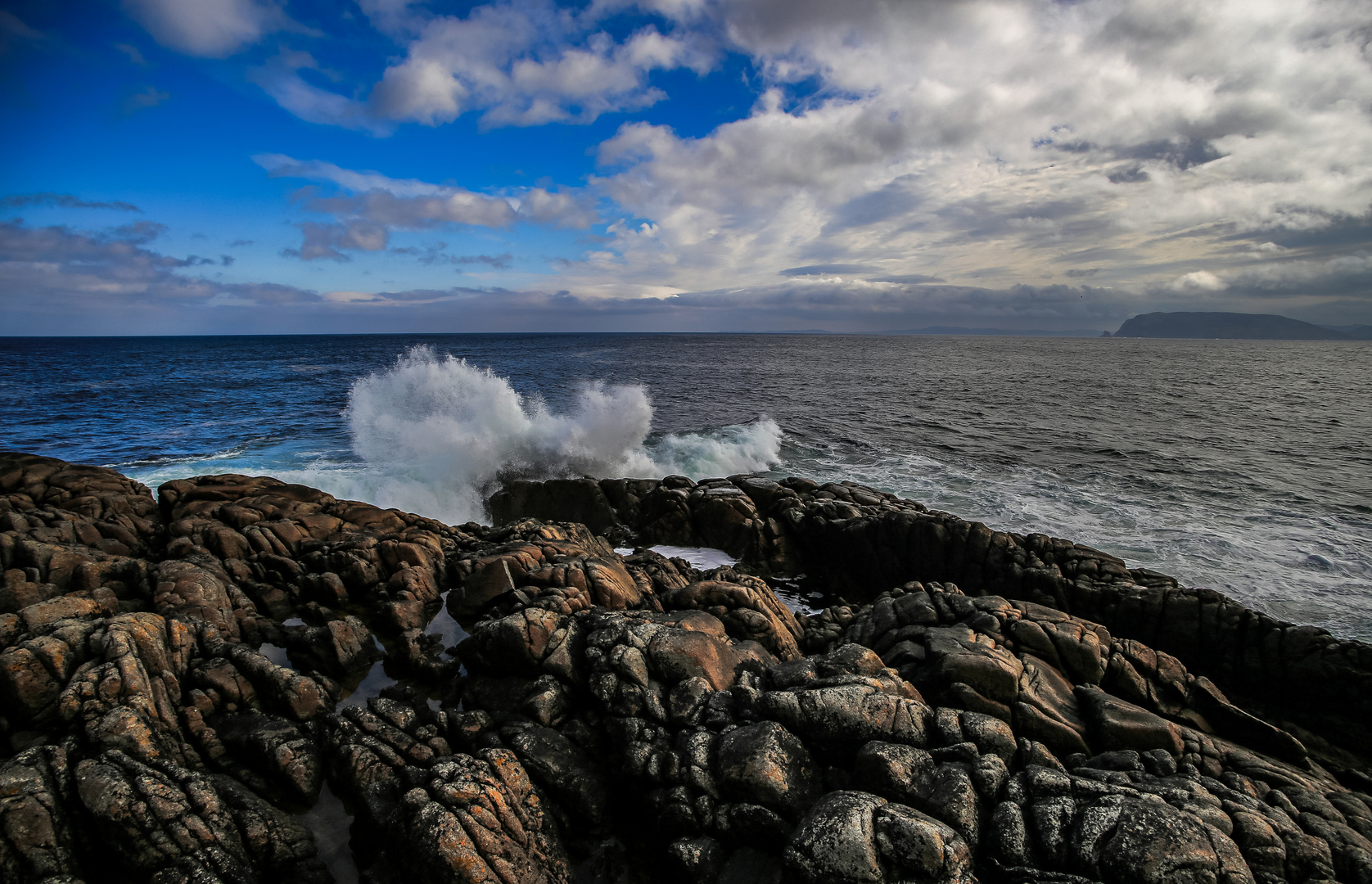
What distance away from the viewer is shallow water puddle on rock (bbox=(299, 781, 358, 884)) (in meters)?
6.01

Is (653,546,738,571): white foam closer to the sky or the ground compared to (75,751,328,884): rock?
closer to the ground

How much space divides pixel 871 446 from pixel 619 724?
27.4 metres

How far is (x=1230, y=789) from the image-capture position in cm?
641

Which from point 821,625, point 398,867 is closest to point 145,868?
point 398,867

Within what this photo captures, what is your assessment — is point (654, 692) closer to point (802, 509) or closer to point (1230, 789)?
point (1230, 789)

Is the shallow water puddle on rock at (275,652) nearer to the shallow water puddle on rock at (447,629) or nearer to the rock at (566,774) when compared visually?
the shallow water puddle on rock at (447,629)

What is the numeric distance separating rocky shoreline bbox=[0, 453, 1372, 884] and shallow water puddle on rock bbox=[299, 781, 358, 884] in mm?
85

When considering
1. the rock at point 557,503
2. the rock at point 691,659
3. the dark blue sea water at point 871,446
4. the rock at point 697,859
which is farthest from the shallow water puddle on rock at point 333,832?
the dark blue sea water at point 871,446

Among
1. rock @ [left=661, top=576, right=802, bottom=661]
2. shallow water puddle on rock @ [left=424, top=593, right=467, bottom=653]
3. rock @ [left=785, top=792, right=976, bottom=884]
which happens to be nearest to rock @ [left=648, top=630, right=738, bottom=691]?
rock @ [left=661, top=576, right=802, bottom=661]

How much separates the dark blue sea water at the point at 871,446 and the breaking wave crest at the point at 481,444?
121mm

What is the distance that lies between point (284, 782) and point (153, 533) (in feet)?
32.2

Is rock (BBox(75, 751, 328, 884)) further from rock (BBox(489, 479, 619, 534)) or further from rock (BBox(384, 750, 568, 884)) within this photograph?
rock (BBox(489, 479, 619, 534))

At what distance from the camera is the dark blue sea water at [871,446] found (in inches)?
733

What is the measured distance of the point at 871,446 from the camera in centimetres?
3194
